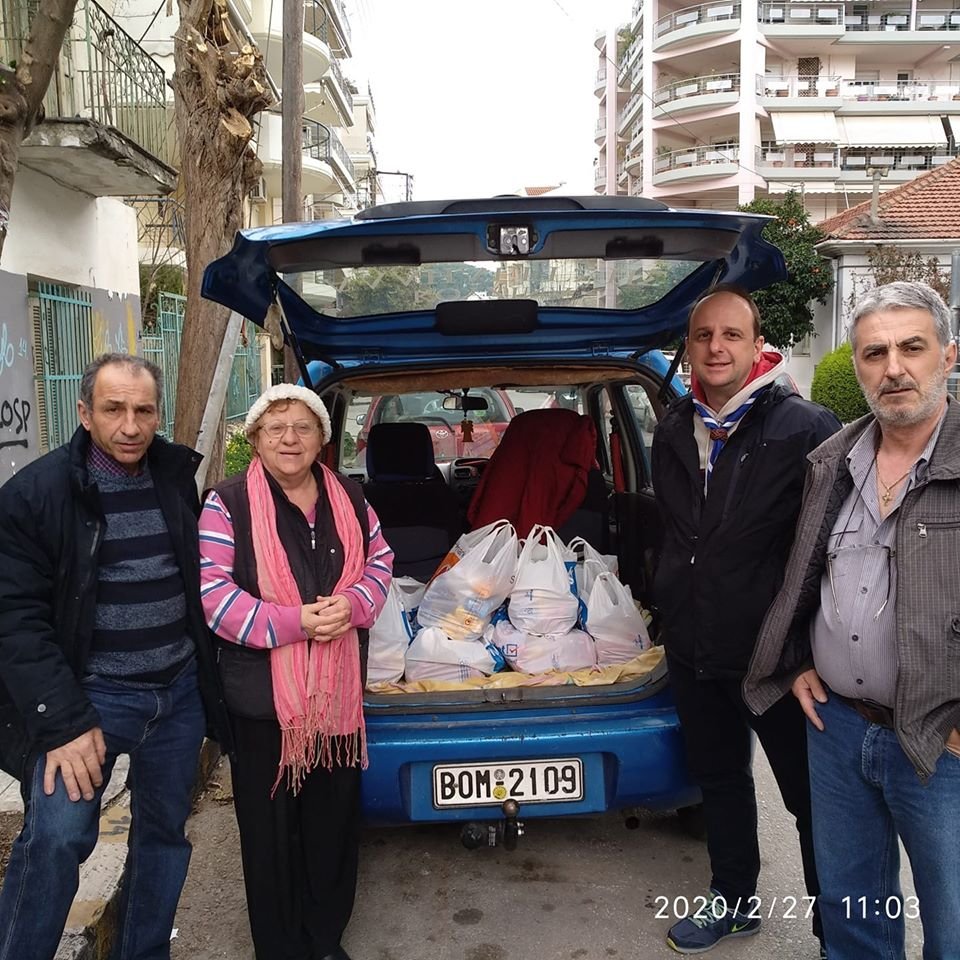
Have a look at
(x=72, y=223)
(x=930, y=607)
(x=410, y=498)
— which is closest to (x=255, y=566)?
(x=930, y=607)

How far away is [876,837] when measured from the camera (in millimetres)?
2094

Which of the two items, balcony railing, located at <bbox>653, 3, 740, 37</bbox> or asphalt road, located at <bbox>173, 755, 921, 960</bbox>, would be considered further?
balcony railing, located at <bbox>653, 3, 740, 37</bbox>

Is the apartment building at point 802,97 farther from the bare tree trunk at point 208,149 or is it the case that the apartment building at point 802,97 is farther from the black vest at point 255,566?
the black vest at point 255,566

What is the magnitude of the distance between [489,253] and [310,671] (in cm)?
126

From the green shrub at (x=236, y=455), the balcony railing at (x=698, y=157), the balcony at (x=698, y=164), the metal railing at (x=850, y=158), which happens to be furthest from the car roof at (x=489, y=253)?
the metal railing at (x=850, y=158)

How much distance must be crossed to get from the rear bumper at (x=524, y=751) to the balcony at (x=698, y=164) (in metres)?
44.1

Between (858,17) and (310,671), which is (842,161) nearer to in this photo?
(858,17)

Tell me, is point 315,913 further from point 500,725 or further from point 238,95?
point 238,95

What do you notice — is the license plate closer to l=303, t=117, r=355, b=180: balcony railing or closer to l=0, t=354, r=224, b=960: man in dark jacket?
l=0, t=354, r=224, b=960: man in dark jacket

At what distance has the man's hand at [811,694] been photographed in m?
2.14

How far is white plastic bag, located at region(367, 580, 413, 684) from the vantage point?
9.60 ft

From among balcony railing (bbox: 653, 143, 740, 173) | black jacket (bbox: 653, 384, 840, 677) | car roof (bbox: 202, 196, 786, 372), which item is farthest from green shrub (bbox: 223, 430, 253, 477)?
balcony railing (bbox: 653, 143, 740, 173)

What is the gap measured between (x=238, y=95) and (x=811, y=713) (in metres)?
4.15

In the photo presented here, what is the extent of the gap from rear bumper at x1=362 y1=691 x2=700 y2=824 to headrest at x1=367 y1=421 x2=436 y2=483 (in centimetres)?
190
